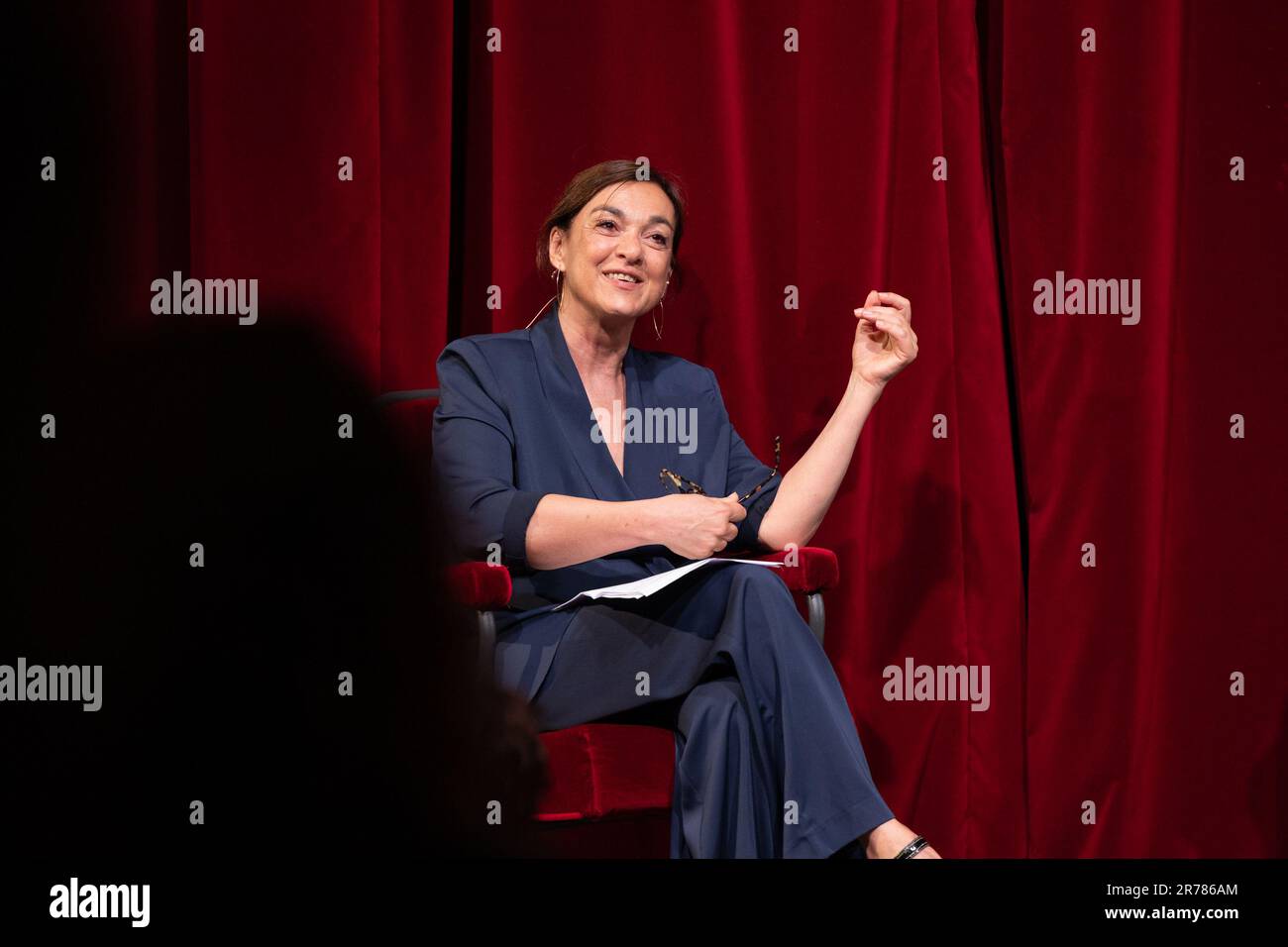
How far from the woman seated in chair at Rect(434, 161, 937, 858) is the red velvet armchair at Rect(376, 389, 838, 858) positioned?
3 centimetres

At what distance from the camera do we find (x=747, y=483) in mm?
2039

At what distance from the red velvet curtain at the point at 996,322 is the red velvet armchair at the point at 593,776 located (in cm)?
69

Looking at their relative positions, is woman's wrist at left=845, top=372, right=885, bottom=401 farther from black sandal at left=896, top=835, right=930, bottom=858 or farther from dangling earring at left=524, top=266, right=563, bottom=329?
black sandal at left=896, top=835, right=930, bottom=858

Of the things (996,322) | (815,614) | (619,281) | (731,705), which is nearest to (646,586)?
(731,705)

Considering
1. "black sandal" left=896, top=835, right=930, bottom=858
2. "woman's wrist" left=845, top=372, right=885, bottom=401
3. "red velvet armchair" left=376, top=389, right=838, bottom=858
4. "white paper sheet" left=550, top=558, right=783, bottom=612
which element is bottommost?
"black sandal" left=896, top=835, right=930, bottom=858

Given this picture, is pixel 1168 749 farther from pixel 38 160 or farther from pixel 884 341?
pixel 38 160

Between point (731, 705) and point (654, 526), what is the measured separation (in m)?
0.27

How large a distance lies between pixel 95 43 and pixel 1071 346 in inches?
70.8

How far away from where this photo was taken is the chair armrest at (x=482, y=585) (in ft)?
5.36

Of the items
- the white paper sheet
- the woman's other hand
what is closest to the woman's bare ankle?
the white paper sheet

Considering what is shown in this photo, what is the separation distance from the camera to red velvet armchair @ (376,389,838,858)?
1.60 m

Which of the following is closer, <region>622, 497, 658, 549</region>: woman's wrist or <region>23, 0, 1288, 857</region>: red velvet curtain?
<region>622, 497, 658, 549</region>: woman's wrist

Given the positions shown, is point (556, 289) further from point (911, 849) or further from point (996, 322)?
point (911, 849)

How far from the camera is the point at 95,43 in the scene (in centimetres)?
212
